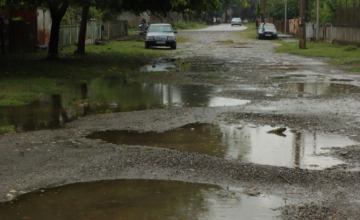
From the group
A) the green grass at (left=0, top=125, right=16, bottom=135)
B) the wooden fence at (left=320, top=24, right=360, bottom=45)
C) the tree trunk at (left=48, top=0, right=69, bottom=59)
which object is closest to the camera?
the green grass at (left=0, top=125, right=16, bottom=135)

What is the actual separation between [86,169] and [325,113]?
544 centimetres

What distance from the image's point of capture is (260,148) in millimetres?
7027

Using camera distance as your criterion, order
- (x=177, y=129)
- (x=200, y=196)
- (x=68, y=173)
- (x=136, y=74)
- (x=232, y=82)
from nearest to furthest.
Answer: (x=200, y=196) < (x=68, y=173) < (x=177, y=129) < (x=232, y=82) < (x=136, y=74)

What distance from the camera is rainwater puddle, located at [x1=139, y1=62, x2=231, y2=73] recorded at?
711 inches

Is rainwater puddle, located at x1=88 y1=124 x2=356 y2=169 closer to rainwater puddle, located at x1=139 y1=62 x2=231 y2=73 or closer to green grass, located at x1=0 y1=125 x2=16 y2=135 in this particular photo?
green grass, located at x1=0 y1=125 x2=16 y2=135

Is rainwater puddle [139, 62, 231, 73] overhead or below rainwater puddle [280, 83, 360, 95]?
overhead

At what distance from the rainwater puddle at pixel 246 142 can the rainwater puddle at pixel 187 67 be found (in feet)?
32.0

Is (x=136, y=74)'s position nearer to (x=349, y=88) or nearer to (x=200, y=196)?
(x=349, y=88)

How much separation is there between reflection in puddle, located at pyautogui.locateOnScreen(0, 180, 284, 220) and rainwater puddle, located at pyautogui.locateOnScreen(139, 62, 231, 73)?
1269 cm

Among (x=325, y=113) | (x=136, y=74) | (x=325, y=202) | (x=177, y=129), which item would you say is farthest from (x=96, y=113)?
(x=136, y=74)

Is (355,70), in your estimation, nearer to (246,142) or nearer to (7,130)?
(246,142)

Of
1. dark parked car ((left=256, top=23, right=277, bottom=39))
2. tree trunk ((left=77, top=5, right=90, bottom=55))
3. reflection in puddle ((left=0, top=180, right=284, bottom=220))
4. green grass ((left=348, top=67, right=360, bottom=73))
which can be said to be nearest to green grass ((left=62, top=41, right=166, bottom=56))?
tree trunk ((left=77, top=5, right=90, bottom=55))

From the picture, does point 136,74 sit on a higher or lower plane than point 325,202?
higher

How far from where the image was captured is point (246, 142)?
7.34 metres
